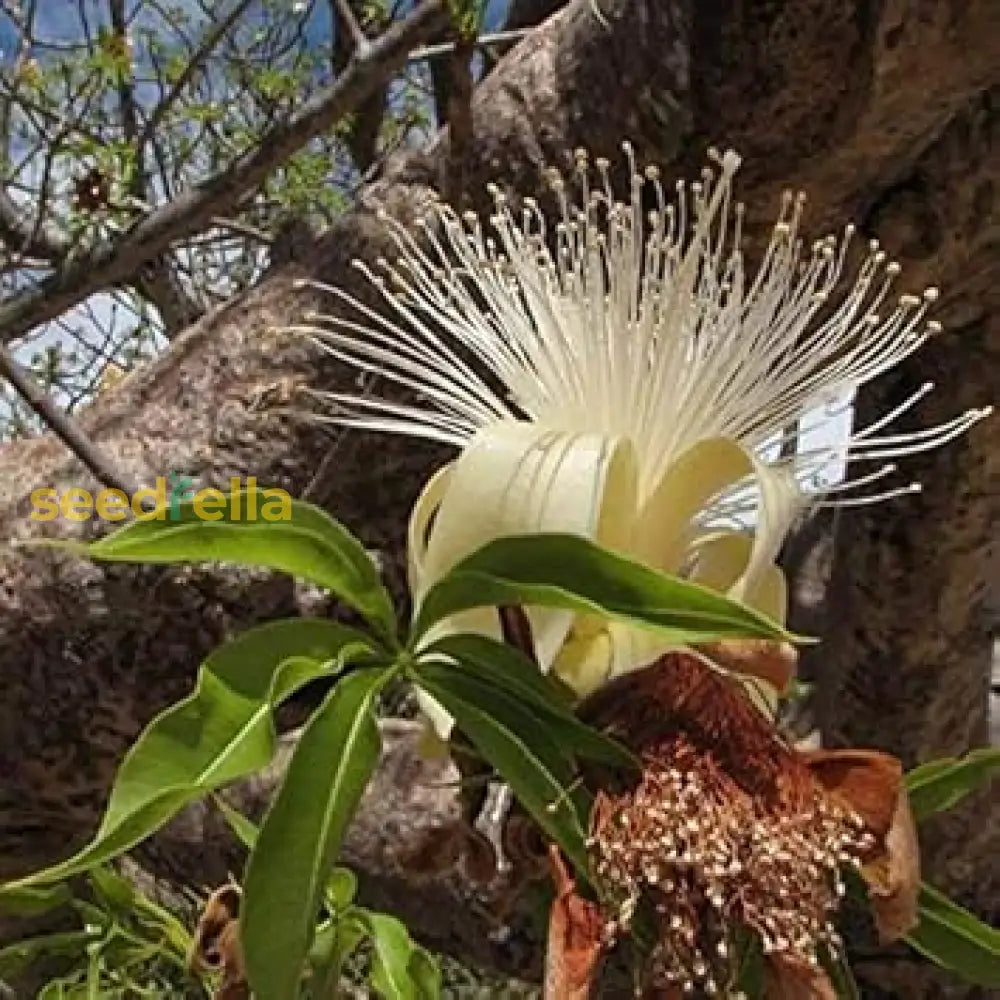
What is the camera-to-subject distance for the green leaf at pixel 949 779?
0.70 meters

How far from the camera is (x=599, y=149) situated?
1.11 meters

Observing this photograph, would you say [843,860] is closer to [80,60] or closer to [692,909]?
[692,909]

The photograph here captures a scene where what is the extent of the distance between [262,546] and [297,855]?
0.09 metres

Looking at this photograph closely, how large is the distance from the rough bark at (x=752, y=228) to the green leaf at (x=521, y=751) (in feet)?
1.81

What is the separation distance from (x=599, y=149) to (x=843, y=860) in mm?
580

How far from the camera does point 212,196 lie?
4.49ft

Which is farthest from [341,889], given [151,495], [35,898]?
[151,495]

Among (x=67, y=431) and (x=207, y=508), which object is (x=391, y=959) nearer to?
(x=207, y=508)

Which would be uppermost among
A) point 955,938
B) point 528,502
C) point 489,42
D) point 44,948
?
point 489,42

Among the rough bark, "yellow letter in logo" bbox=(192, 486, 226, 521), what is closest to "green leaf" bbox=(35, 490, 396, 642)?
"yellow letter in logo" bbox=(192, 486, 226, 521)

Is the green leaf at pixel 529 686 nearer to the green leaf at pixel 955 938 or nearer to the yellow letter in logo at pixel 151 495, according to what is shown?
the green leaf at pixel 955 938

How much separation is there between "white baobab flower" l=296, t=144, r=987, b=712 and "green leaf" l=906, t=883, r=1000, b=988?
0.37 ft

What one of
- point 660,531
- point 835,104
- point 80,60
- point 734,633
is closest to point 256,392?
point 835,104

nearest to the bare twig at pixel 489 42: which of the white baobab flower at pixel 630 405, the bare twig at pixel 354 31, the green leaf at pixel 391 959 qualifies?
the bare twig at pixel 354 31
